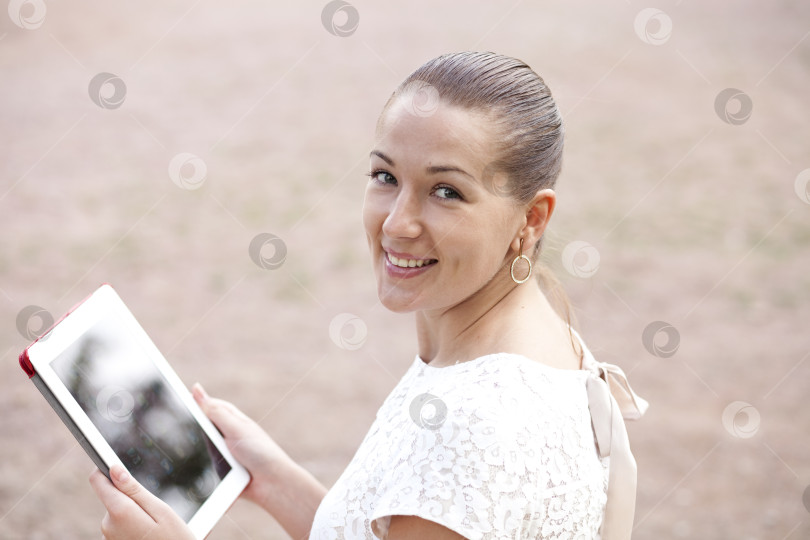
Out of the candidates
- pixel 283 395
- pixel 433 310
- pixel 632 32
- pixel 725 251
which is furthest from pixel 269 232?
pixel 632 32

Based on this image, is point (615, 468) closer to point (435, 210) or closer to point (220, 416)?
point (435, 210)

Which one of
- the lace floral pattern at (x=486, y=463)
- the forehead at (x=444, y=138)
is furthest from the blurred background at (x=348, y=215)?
the lace floral pattern at (x=486, y=463)

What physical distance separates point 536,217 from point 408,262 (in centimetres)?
34

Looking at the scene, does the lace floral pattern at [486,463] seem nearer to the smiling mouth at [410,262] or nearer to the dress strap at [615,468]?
the dress strap at [615,468]

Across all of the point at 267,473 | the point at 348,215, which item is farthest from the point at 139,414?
the point at 348,215

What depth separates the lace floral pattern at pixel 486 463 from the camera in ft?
5.21

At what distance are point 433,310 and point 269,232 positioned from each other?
5609 millimetres

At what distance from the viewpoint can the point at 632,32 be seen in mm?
11891

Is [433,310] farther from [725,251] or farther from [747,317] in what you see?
[725,251]

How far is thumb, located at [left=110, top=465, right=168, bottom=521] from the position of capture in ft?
6.13

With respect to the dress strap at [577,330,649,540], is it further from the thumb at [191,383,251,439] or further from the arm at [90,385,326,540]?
the thumb at [191,383,251,439]

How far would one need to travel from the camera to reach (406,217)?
1.88m

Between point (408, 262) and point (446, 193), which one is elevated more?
point (446, 193)

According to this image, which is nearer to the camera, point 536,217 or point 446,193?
point 446,193
